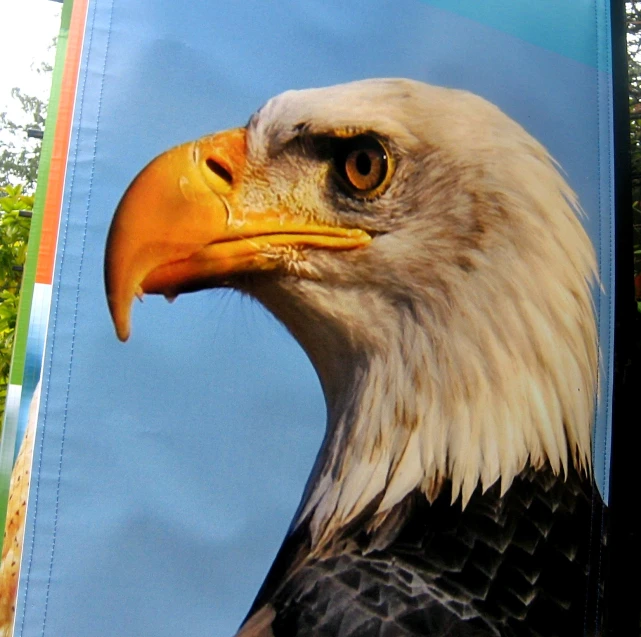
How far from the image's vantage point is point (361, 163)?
1502 mm

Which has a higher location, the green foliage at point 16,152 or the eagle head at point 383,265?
the green foliage at point 16,152

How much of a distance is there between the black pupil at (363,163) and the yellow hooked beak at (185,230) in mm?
216

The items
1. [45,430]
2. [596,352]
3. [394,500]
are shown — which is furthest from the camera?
[596,352]

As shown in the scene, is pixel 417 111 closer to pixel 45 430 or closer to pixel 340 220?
pixel 340 220

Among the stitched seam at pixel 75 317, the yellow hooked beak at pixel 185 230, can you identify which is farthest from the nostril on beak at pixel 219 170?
the stitched seam at pixel 75 317

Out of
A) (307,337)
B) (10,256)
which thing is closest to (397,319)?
(307,337)

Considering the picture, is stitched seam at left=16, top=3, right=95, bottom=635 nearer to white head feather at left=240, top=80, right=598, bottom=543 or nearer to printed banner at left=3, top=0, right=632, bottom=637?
printed banner at left=3, top=0, right=632, bottom=637

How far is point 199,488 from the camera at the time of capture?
1.35m

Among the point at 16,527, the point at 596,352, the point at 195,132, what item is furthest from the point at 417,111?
the point at 16,527

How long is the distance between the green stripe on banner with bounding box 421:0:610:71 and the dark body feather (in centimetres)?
103

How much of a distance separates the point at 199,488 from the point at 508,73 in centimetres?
117

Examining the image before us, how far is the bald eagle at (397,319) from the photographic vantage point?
1.38m

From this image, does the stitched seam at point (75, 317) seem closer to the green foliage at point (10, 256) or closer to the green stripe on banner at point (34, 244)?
the green stripe on banner at point (34, 244)

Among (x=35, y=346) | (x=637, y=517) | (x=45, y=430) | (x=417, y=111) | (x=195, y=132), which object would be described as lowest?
(x=637, y=517)
